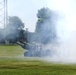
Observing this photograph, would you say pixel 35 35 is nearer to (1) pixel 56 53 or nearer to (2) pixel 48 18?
(2) pixel 48 18

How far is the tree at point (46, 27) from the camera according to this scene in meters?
61.2

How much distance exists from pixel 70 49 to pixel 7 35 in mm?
35819

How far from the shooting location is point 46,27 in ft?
213

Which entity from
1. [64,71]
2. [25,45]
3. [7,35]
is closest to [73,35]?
[25,45]

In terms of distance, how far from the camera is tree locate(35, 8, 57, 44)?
61.2 metres

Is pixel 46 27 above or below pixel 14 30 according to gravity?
below

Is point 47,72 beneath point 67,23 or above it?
beneath

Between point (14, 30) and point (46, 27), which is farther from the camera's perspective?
point (14, 30)

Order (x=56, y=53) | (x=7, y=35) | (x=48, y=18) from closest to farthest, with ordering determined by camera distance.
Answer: (x=56, y=53), (x=48, y=18), (x=7, y=35)

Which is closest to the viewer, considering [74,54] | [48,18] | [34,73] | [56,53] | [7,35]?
[34,73]

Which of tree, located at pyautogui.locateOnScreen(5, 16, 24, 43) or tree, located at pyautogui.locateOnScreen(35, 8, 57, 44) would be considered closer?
tree, located at pyautogui.locateOnScreen(35, 8, 57, 44)

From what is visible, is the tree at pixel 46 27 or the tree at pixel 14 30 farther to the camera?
the tree at pixel 14 30

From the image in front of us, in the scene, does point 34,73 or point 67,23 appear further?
point 67,23

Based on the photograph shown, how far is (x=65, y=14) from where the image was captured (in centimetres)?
5650
